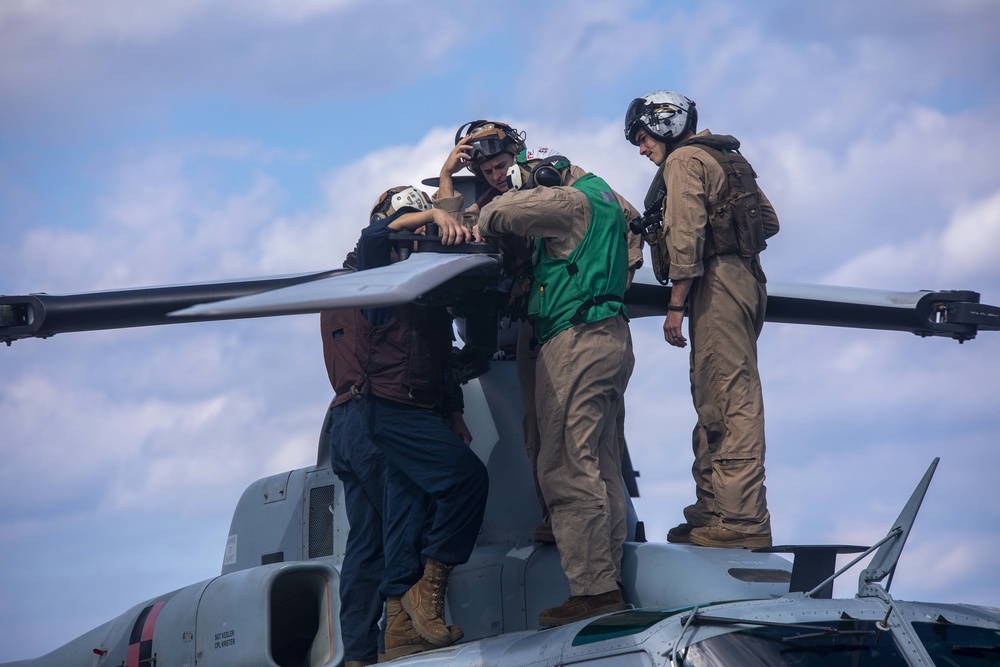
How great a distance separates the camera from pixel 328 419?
7.79 metres

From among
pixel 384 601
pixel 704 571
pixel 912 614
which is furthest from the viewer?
pixel 384 601

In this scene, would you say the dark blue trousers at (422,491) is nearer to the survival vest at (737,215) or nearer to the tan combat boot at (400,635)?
the tan combat boot at (400,635)

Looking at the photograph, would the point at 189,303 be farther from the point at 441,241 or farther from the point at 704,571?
the point at 704,571

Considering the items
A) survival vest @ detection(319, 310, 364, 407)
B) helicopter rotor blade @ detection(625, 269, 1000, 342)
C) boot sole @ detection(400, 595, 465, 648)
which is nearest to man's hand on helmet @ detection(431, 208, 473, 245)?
survival vest @ detection(319, 310, 364, 407)

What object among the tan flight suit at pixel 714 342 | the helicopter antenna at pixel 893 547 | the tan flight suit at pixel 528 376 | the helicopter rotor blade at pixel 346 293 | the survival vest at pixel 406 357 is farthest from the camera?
the tan flight suit at pixel 528 376

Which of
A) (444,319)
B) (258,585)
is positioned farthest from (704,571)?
(258,585)

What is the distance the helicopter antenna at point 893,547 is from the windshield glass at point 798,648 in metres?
0.32

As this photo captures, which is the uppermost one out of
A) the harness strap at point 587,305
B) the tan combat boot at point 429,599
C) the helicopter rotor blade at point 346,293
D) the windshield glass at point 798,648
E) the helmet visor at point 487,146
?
the helmet visor at point 487,146

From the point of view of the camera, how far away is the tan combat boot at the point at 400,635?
21.3ft

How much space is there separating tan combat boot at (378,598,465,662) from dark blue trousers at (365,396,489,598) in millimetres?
96

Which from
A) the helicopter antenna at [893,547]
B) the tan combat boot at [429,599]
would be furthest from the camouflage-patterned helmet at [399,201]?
the helicopter antenna at [893,547]

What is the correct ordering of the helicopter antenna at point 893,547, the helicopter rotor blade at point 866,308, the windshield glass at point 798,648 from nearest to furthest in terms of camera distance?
1. the windshield glass at point 798,648
2. the helicopter antenna at point 893,547
3. the helicopter rotor blade at point 866,308

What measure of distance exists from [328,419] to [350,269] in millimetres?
1090

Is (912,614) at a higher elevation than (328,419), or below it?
below
